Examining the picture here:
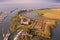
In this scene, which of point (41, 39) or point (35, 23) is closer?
point (41, 39)

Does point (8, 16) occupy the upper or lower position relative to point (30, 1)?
lower

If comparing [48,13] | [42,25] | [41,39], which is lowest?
[41,39]

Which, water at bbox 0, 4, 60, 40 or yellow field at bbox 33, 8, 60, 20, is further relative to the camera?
yellow field at bbox 33, 8, 60, 20

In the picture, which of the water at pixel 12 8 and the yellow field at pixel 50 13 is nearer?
the water at pixel 12 8

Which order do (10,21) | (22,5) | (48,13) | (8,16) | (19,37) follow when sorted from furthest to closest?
(22,5), (48,13), (8,16), (10,21), (19,37)

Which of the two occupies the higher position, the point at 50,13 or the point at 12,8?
the point at 12,8

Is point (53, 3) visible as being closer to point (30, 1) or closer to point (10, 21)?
point (30, 1)

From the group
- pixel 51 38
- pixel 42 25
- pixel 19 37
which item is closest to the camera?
pixel 19 37

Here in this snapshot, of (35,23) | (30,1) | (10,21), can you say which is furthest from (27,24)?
(30,1)

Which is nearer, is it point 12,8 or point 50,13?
point 50,13

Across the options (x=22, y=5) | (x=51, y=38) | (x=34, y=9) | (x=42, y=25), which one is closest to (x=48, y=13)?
(x=34, y=9)
